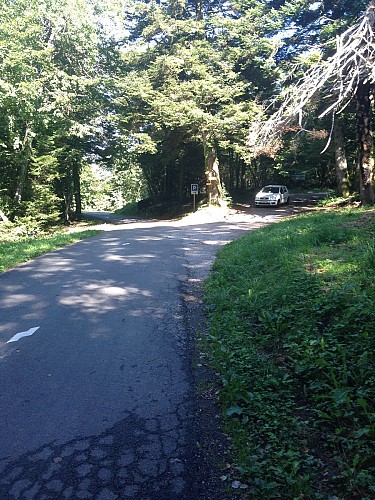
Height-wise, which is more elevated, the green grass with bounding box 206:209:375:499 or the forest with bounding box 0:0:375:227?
the forest with bounding box 0:0:375:227

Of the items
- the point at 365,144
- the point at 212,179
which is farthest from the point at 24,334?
the point at 212,179

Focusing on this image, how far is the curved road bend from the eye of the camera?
8.50 ft

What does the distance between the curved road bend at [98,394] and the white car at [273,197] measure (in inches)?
829

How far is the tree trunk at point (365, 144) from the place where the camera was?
1427 cm

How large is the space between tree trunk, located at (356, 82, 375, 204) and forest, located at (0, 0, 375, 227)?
2.0 inches

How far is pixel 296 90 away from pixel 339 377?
15.5ft

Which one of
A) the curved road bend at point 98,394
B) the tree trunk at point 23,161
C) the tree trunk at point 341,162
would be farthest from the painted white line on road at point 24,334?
the tree trunk at point 341,162

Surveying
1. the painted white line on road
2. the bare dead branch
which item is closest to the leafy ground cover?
the painted white line on road

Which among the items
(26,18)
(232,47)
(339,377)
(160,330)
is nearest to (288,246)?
(160,330)

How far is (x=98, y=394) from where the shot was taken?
3.63m

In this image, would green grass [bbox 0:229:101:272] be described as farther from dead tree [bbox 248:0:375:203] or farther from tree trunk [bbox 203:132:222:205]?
tree trunk [bbox 203:132:222:205]

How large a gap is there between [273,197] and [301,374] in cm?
2477

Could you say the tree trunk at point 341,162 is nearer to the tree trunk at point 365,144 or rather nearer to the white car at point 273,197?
the white car at point 273,197

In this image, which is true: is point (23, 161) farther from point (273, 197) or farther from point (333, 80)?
point (333, 80)
